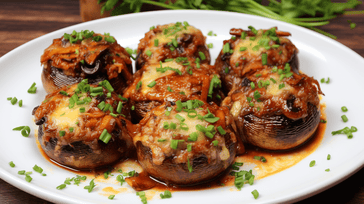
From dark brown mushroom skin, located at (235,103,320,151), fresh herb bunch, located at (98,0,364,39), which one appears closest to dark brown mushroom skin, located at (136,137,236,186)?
dark brown mushroom skin, located at (235,103,320,151)

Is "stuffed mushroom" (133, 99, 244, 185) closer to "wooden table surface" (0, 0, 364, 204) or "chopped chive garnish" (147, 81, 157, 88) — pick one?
"chopped chive garnish" (147, 81, 157, 88)

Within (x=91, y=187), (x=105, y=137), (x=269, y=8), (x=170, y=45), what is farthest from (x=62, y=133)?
(x=269, y=8)

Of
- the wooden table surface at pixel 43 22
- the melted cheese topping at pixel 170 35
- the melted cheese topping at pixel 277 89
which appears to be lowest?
the wooden table surface at pixel 43 22

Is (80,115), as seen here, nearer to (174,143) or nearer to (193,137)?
(174,143)

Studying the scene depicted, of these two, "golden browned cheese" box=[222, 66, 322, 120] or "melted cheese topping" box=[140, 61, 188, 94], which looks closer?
"golden browned cheese" box=[222, 66, 322, 120]

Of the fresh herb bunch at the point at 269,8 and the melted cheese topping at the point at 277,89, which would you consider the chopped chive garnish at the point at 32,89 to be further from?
the melted cheese topping at the point at 277,89

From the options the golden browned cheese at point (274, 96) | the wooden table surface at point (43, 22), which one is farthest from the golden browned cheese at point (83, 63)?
the wooden table surface at point (43, 22)

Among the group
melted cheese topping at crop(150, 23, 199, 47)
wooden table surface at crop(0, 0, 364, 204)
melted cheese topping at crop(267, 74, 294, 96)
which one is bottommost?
wooden table surface at crop(0, 0, 364, 204)
